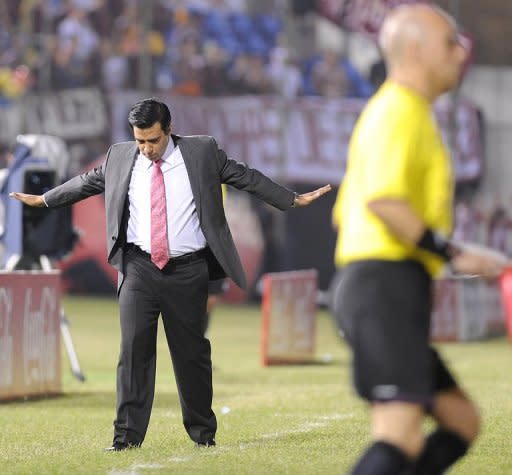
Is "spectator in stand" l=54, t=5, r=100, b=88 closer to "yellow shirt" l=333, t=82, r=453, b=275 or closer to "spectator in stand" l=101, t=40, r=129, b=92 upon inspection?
"spectator in stand" l=101, t=40, r=129, b=92

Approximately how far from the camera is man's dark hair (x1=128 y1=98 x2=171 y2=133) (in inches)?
324

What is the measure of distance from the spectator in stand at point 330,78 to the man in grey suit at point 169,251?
68.9 feet

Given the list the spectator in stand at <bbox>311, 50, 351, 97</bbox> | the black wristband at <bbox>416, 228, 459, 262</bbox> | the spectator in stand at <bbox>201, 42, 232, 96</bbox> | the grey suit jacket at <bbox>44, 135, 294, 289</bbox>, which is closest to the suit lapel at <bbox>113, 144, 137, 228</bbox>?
the grey suit jacket at <bbox>44, 135, 294, 289</bbox>

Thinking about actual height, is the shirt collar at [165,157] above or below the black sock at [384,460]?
above

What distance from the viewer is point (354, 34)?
30.1m

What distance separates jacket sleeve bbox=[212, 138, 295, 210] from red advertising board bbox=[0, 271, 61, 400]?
3.84 m

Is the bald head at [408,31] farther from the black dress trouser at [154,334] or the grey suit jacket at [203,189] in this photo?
the black dress trouser at [154,334]

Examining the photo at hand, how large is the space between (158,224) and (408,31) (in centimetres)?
353

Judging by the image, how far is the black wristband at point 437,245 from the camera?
5016 millimetres

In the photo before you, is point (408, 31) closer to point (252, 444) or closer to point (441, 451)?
point (441, 451)

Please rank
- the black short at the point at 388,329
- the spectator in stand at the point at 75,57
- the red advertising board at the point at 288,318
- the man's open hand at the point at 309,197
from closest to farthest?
the black short at the point at 388,329 → the man's open hand at the point at 309,197 → the red advertising board at the point at 288,318 → the spectator in stand at the point at 75,57

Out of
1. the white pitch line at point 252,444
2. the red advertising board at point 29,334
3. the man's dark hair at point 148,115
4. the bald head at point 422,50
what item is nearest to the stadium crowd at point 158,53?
the red advertising board at point 29,334

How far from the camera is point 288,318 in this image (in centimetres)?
1719

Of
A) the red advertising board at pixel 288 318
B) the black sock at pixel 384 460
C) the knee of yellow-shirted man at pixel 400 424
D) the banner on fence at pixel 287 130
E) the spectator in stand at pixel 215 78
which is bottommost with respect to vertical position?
the red advertising board at pixel 288 318
